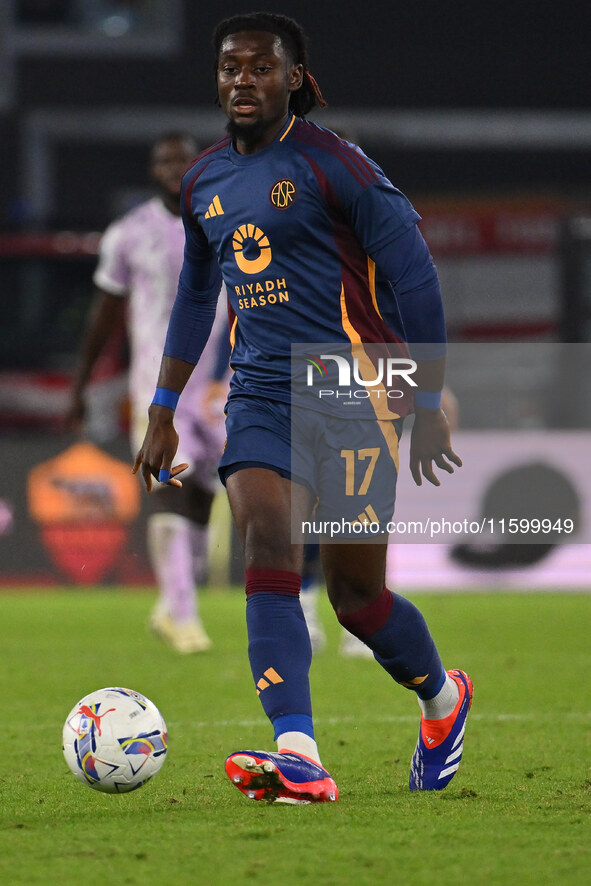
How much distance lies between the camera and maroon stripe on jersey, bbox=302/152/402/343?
414cm

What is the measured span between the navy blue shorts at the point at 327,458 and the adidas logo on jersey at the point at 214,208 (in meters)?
0.52

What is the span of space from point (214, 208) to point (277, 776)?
1496 millimetres

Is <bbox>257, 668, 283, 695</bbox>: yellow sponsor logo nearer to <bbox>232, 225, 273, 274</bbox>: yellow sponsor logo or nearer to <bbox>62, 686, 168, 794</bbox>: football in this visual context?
<bbox>62, 686, 168, 794</bbox>: football

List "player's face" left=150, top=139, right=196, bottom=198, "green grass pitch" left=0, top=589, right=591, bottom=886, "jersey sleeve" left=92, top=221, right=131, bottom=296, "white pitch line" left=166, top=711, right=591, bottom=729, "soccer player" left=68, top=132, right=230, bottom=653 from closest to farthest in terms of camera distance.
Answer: "green grass pitch" left=0, top=589, right=591, bottom=886 → "white pitch line" left=166, top=711, right=591, bottom=729 → "player's face" left=150, top=139, right=196, bottom=198 → "soccer player" left=68, top=132, right=230, bottom=653 → "jersey sleeve" left=92, top=221, right=131, bottom=296

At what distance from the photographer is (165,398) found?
447cm

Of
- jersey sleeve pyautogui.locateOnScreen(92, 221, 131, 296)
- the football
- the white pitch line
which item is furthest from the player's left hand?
jersey sleeve pyautogui.locateOnScreen(92, 221, 131, 296)

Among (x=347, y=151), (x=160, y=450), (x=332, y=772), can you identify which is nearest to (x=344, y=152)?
(x=347, y=151)

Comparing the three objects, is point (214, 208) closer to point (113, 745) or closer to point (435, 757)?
point (113, 745)

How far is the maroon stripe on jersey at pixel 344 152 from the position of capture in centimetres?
405

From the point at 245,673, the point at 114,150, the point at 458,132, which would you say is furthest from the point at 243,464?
the point at 114,150

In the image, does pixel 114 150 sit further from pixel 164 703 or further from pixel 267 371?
pixel 267 371

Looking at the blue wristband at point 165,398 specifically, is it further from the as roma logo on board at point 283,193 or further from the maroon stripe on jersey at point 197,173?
the as roma logo on board at point 283,193

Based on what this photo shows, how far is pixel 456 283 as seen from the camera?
18.8m

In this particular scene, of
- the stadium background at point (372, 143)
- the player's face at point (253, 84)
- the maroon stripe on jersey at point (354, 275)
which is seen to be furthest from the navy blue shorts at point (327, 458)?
the stadium background at point (372, 143)
